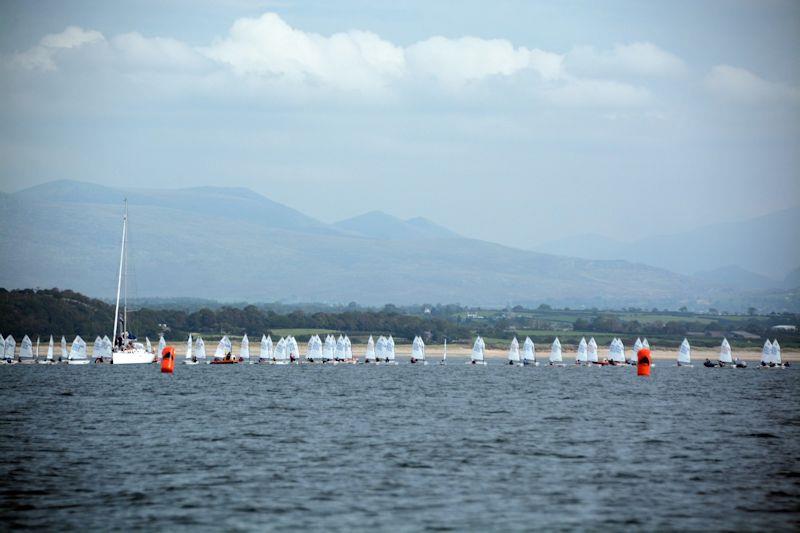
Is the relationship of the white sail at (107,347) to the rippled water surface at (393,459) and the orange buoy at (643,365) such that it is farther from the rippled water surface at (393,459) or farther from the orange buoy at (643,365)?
the orange buoy at (643,365)

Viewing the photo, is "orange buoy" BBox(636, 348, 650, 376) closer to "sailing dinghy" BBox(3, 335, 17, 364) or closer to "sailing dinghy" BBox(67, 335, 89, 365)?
"sailing dinghy" BBox(67, 335, 89, 365)

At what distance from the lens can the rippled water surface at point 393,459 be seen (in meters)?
49.3

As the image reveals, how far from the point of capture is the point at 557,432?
8131 centimetres

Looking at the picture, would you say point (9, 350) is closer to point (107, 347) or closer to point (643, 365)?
point (107, 347)

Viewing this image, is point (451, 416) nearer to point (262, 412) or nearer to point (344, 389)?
point (262, 412)

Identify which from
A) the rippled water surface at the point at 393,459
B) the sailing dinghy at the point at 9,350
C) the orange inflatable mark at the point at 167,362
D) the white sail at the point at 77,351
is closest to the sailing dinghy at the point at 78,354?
the white sail at the point at 77,351

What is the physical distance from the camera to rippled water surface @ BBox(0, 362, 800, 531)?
162ft

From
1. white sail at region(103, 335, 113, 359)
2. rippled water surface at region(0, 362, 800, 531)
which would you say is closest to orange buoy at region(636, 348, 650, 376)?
rippled water surface at region(0, 362, 800, 531)

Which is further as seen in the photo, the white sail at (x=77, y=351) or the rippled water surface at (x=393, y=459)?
the white sail at (x=77, y=351)

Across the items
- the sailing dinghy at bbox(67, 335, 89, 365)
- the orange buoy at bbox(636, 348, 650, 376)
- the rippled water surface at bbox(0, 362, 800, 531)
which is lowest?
the rippled water surface at bbox(0, 362, 800, 531)

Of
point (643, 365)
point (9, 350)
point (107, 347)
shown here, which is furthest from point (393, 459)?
point (9, 350)

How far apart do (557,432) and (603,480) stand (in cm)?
2306

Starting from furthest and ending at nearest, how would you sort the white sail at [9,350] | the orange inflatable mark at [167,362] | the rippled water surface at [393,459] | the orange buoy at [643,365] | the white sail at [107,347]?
the white sail at [9,350] < the white sail at [107,347] < the orange buoy at [643,365] < the orange inflatable mark at [167,362] < the rippled water surface at [393,459]

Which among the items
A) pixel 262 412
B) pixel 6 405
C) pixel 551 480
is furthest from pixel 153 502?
pixel 6 405
